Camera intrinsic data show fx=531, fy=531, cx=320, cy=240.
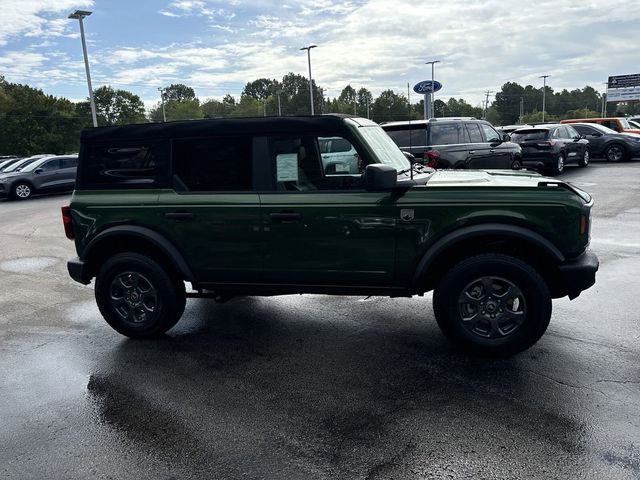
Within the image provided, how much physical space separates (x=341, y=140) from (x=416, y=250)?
1.09 meters

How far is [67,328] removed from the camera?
5371mm

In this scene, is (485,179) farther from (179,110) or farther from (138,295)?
(179,110)

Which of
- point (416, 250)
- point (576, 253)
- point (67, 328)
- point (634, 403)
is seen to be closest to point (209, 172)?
point (416, 250)

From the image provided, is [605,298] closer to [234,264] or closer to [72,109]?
[234,264]

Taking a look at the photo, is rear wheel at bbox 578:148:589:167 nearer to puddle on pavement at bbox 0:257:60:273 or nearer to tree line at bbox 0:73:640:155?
tree line at bbox 0:73:640:155

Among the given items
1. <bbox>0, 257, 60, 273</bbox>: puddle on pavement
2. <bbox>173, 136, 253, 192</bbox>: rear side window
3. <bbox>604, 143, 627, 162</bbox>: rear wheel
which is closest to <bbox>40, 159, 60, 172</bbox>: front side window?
<bbox>0, 257, 60, 273</bbox>: puddle on pavement

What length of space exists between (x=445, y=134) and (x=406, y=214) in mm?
9270

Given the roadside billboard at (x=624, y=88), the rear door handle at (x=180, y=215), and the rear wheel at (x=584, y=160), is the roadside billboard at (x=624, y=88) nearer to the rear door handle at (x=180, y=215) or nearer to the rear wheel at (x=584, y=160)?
the rear wheel at (x=584, y=160)

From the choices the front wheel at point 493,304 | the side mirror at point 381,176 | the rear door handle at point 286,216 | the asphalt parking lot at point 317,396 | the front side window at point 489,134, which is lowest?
the asphalt parking lot at point 317,396

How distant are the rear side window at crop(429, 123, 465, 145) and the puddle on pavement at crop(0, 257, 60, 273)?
8.54 meters

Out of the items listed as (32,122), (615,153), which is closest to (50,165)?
(615,153)

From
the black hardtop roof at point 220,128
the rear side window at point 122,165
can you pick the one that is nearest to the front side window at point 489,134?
the black hardtop roof at point 220,128

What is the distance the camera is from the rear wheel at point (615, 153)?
66.9ft

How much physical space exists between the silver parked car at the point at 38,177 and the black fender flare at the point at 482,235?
18243 millimetres
